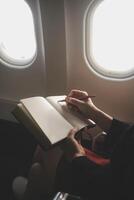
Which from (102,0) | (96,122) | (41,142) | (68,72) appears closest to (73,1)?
(102,0)

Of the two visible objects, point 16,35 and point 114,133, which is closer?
point 114,133

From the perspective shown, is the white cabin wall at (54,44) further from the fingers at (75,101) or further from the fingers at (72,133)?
the fingers at (72,133)

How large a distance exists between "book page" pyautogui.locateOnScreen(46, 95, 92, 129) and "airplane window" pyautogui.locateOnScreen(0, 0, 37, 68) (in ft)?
2.35

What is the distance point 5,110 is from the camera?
246 centimetres

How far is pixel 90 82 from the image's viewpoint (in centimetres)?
194

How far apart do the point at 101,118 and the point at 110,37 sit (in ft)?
2.12

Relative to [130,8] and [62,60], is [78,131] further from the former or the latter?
[130,8]

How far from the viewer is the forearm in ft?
4.64

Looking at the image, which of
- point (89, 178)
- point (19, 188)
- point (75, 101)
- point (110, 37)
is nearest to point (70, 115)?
point (75, 101)

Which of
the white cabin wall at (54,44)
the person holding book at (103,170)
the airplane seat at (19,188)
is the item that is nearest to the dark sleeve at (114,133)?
the person holding book at (103,170)

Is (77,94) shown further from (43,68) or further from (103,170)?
(43,68)

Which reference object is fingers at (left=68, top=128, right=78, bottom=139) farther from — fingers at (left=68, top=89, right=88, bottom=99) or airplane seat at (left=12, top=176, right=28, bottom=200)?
airplane seat at (left=12, top=176, right=28, bottom=200)

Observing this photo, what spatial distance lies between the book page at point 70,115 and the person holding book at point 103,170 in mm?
79

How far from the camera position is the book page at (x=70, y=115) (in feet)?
4.33
